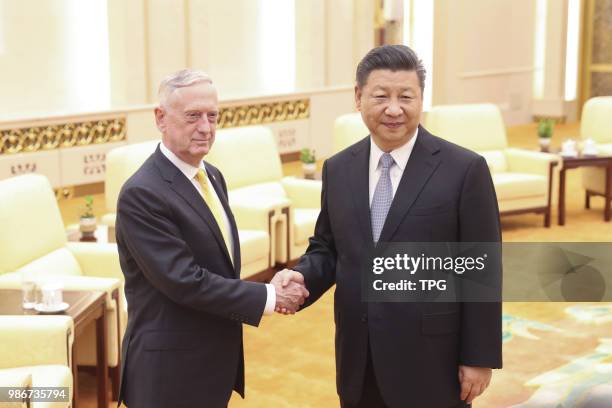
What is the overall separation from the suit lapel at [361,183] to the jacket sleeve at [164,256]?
0.43 meters

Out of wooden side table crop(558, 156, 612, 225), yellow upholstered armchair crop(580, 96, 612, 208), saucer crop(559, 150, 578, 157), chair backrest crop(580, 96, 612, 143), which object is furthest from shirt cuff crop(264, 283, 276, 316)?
chair backrest crop(580, 96, 612, 143)

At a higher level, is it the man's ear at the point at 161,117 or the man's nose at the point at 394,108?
the man's nose at the point at 394,108

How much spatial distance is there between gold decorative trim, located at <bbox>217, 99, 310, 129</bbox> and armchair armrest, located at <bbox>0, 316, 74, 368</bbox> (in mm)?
7493

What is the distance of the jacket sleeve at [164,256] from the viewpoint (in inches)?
108

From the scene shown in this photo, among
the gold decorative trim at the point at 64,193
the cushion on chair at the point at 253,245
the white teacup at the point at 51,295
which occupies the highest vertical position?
the white teacup at the point at 51,295

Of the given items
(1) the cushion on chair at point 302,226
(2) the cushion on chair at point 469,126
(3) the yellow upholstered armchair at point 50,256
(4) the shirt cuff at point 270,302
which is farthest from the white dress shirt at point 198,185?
(2) the cushion on chair at point 469,126

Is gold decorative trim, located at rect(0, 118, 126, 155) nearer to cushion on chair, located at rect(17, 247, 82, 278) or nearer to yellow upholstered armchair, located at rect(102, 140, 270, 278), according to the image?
yellow upholstered armchair, located at rect(102, 140, 270, 278)

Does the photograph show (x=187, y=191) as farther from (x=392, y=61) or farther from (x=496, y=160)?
(x=496, y=160)

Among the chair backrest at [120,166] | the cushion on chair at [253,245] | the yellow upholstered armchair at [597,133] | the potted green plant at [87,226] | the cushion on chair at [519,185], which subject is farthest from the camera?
the yellow upholstered armchair at [597,133]

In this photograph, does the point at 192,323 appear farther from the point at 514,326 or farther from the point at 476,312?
the point at 514,326

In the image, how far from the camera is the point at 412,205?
9.04 ft

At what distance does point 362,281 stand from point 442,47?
12100 mm

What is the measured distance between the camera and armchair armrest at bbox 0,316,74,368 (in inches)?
163

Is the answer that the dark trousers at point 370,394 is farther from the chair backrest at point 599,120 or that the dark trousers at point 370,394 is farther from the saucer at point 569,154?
the chair backrest at point 599,120
